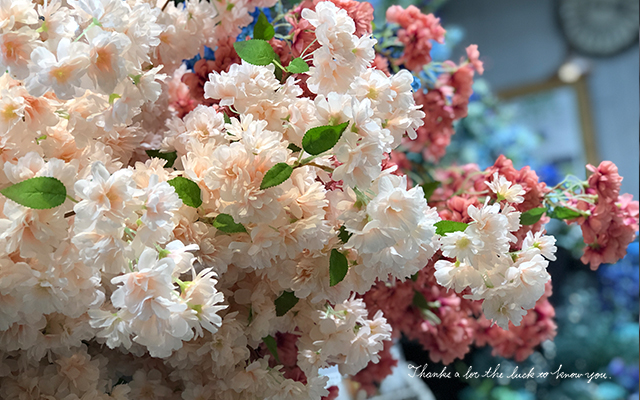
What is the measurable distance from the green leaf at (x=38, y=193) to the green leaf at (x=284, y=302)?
0.18 metres

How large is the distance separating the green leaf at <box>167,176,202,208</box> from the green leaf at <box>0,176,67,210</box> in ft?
0.23

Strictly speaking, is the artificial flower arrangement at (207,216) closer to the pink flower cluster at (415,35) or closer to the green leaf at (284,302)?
the green leaf at (284,302)

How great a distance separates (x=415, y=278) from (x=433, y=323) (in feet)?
0.36

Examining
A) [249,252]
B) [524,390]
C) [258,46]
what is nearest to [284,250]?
[249,252]

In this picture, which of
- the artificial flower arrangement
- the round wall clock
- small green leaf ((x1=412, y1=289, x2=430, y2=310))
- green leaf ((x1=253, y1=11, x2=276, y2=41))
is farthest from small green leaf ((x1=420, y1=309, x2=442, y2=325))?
the round wall clock

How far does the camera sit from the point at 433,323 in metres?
0.63

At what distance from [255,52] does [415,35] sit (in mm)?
282

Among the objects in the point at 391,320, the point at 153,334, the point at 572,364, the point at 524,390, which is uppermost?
the point at 153,334

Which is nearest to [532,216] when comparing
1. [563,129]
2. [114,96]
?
[114,96]

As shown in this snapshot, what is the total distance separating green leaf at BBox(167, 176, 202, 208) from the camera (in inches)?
14.2

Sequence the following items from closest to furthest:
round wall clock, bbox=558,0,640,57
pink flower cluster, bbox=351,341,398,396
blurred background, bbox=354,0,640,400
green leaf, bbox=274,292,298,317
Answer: green leaf, bbox=274,292,298,317, pink flower cluster, bbox=351,341,398,396, blurred background, bbox=354,0,640,400, round wall clock, bbox=558,0,640,57

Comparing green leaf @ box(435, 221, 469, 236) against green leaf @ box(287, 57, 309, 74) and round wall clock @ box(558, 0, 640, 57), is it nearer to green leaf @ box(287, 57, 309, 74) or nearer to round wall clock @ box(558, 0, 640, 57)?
green leaf @ box(287, 57, 309, 74)

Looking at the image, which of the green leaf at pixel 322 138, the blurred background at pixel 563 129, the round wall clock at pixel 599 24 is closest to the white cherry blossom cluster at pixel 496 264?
the green leaf at pixel 322 138

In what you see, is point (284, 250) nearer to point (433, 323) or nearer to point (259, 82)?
point (259, 82)
